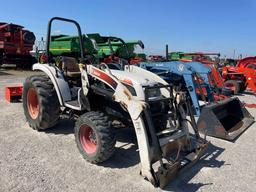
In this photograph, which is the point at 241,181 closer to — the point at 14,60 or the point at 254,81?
the point at 254,81

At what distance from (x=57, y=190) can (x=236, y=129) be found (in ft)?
13.3

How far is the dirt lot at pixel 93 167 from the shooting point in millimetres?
3406

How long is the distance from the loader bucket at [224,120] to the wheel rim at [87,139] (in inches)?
85.2

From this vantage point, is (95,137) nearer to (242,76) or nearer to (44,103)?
(44,103)

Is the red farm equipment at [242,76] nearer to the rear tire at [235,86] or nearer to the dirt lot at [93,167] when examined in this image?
the rear tire at [235,86]

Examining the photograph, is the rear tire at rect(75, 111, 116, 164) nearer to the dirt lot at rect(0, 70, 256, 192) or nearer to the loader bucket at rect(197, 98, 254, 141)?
the dirt lot at rect(0, 70, 256, 192)

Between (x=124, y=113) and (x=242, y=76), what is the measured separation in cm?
882

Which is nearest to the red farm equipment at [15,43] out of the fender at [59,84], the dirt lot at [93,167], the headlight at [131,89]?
the dirt lot at [93,167]

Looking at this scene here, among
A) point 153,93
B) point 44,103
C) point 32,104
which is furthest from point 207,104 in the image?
point 32,104

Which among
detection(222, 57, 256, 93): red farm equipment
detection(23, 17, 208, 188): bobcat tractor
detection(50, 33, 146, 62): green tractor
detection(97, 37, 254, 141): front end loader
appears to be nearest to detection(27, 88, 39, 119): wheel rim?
detection(23, 17, 208, 188): bobcat tractor

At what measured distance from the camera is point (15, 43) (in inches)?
677

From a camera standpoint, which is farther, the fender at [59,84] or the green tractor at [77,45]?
the green tractor at [77,45]

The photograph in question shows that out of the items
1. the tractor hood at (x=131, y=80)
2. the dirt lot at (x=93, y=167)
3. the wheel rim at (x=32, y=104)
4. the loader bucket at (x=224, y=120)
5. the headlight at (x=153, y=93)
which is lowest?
the dirt lot at (x=93, y=167)

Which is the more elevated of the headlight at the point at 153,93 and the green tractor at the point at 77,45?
the green tractor at the point at 77,45
